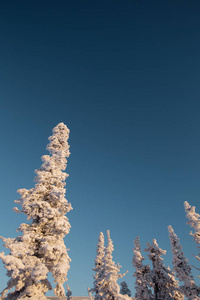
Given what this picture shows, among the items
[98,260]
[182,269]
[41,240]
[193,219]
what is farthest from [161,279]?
[41,240]

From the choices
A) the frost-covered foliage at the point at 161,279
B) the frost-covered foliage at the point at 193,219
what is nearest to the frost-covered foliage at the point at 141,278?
the frost-covered foliage at the point at 161,279

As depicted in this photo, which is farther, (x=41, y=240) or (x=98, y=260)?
(x=98, y=260)

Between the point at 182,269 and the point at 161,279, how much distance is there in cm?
602

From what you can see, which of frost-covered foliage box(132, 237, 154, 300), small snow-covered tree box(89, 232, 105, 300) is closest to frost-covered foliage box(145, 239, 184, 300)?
frost-covered foliage box(132, 237, 154, 300)

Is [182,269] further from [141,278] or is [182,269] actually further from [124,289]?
[124,289]

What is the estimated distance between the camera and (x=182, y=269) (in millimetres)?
28547

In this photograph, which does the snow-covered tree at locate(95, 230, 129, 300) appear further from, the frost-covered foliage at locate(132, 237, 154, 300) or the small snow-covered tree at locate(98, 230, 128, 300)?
the frost-covered foliage at locate(132, 237, 154, 300)

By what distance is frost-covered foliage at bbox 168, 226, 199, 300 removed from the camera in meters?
26.5

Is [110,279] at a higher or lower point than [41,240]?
lower

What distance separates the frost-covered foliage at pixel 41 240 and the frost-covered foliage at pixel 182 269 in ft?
80.9

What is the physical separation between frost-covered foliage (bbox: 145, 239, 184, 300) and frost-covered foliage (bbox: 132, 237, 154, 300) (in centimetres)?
126

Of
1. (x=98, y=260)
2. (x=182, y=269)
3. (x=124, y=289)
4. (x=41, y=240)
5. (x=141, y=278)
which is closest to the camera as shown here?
(x=41, y=240)

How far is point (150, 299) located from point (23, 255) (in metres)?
29.9

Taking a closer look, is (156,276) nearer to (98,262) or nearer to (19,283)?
(98,262)
